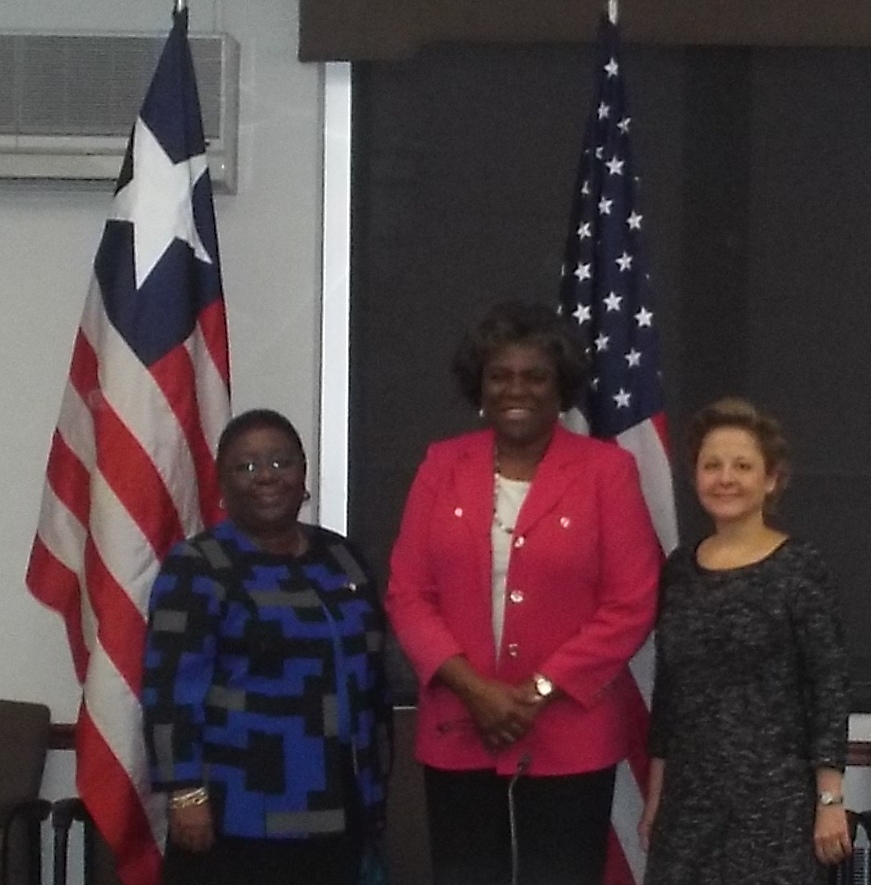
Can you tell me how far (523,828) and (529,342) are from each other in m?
0.81

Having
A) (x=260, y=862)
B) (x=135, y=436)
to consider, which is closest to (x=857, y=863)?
(x=260, y=862)

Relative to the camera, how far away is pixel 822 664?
2.29 metres

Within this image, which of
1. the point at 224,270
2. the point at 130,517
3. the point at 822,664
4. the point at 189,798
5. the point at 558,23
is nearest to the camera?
the point at 822,664

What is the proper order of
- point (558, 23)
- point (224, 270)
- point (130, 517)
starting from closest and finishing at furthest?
point (130, 517) → point (558, 23) → point (224, 270)

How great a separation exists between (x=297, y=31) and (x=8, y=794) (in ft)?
6.05

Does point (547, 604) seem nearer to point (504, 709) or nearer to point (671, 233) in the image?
point (504, 709)

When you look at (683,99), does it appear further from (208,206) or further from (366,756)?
(366,756)

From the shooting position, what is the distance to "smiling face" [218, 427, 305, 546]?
249 cm

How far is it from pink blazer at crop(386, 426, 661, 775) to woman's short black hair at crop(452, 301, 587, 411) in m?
0.13

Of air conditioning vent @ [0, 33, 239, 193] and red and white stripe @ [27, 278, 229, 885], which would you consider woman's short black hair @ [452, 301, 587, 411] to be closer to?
red and white stripe @ [27, 278, 229, 885]

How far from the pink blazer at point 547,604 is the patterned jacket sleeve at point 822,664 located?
260 mm

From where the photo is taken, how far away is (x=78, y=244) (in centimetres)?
343

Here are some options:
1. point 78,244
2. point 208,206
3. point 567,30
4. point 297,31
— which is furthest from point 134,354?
point 567,30

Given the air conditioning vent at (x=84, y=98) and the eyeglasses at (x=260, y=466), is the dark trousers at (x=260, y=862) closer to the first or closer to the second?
the eyeglasses at (x=260, y=466)
